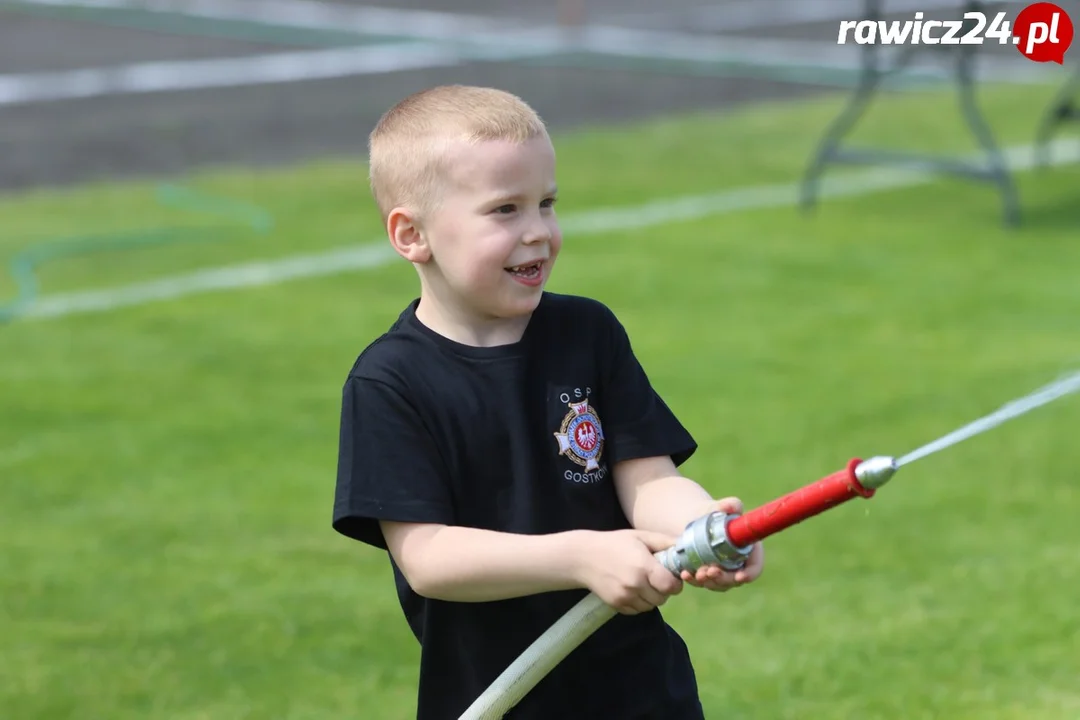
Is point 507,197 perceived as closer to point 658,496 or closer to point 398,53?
point 658,496

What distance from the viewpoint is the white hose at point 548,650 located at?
7.12 feet

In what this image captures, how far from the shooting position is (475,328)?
7.84 feet

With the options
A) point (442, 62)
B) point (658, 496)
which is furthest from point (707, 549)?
point (442, 62)

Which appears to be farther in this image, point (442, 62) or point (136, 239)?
point (442, 62)

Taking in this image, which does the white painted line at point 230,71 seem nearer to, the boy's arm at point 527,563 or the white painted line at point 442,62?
the white painted line at point 442,62

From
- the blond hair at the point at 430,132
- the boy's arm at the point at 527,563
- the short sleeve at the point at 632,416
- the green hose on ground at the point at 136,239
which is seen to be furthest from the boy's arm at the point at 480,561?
the green hose on ground at the point at 136,239

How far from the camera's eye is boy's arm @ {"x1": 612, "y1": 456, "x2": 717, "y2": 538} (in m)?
2.36

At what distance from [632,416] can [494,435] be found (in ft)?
0.76

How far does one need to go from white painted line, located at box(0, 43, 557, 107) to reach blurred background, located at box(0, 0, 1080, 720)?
0.15 ft

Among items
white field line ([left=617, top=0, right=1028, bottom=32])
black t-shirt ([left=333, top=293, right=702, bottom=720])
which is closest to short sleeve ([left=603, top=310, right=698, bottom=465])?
black t-shirt ([left=333, top=293, right=702, bottom=720])

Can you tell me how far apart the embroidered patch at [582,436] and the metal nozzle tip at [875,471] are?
61cm

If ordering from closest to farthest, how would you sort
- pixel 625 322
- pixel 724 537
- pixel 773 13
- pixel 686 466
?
pixel 724 537 < pixel 686 466 < pixel 625 322 < pixel 773 13

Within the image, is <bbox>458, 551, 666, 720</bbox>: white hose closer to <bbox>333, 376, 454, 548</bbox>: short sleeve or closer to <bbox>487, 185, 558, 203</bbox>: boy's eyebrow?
<bbox>333, 376, 454, 548</bbox>: short sleeve

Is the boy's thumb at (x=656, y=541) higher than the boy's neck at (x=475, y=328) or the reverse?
the reverse
